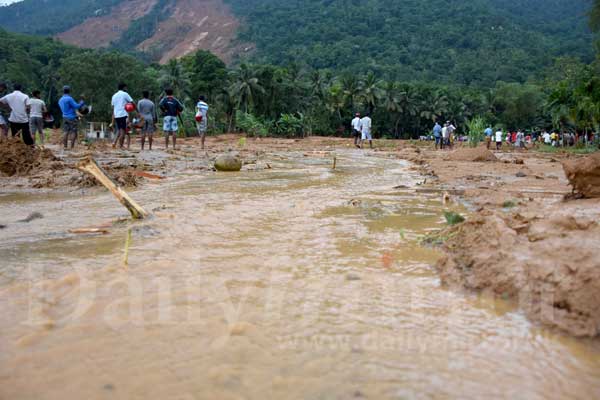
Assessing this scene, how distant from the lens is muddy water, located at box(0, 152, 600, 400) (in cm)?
151

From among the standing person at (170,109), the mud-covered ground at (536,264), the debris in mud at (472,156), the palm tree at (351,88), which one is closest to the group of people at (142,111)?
the standing person at (170,109)

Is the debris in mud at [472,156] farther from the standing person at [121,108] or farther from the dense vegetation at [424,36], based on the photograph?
the dense vegetation at [424,36]

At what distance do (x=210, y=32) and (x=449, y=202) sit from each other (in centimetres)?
15223

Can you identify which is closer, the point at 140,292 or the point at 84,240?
the point at 140,292

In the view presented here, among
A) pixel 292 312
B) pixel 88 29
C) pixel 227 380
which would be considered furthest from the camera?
pixel 88 29

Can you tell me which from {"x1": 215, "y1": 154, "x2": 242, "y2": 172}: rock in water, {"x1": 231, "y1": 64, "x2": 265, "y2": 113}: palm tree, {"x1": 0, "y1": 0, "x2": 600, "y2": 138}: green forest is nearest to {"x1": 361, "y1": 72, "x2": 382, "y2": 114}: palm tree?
{"x1": 0, "y1": 0, "x2": 600, "y2": 138}: green forest

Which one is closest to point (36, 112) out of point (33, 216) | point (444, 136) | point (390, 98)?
point (33, 216)

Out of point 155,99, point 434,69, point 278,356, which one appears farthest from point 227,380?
point 434,69

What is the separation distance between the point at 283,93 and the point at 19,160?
44.1m

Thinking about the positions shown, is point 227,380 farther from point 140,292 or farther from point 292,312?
point 140,292

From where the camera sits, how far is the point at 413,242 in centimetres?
323

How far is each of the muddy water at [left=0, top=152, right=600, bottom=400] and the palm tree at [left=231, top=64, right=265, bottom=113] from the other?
43.7 meters

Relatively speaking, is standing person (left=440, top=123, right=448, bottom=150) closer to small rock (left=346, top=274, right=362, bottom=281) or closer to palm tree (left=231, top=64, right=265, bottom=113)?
palm tree (left=231, top=64, right=265, bottom=113)

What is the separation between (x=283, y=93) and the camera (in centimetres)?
4994
